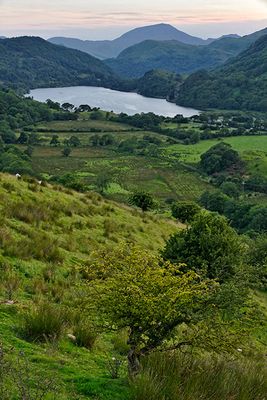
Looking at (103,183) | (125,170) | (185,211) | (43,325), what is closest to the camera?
(43,325)

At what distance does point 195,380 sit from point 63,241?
9.93 m

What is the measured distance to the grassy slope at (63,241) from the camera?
6.25m

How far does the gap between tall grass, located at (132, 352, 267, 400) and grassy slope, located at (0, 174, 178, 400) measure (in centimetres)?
39

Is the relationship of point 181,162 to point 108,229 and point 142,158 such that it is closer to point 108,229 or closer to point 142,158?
point 142,158

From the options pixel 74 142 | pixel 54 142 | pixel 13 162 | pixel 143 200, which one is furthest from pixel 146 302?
pixel 74 142

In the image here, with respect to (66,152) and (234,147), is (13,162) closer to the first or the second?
(66,152)

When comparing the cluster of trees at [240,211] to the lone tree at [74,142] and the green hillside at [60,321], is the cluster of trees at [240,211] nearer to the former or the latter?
the green hillside at [60,321]

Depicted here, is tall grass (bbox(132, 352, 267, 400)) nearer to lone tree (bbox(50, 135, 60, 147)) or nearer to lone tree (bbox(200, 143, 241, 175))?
lone tree (bbox(200, 143, 241, 175))

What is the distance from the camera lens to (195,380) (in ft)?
19.4

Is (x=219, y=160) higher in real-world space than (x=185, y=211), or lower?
lower

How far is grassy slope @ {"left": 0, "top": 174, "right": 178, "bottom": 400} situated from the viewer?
20.5 ft

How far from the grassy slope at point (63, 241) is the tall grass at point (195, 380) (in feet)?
1.27

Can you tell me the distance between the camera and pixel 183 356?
21.2ft

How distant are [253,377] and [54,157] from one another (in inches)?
5501
